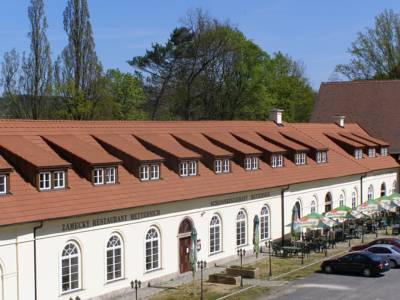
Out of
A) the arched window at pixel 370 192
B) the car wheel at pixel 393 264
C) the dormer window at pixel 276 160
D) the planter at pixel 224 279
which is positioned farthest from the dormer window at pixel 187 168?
the arched window at pixel 370 192

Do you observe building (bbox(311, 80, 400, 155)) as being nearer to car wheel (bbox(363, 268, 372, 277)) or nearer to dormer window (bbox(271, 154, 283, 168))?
dormer window (bbox(271, 154, 283, 168))

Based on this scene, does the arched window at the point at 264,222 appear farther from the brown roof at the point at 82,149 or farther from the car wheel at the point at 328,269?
the brown roof at the point at 82,149

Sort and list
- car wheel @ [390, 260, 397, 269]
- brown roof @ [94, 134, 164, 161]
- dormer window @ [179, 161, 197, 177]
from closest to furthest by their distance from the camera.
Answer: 1. brown roof @ [94, 134, 164, 161]
2. dormer window @ [179, 161, 197, 177]
3. car wheel @ [390, 260, 397, 269]

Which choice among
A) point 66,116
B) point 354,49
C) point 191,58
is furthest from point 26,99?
point 354,49

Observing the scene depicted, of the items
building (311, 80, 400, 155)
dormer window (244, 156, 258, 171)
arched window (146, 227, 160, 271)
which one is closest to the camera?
arched window (146, 227, 160, 271)

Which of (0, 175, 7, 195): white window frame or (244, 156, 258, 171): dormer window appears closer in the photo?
(0, 175, 7, 195): white window frame

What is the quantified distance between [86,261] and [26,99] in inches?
1344

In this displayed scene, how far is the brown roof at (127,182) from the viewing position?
2467 cm

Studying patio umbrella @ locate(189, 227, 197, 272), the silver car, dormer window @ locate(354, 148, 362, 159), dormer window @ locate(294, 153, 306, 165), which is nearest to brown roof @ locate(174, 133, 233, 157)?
patio umbrella @ locate(189, 227, 197, 272)

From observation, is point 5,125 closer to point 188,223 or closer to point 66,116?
point 188,223

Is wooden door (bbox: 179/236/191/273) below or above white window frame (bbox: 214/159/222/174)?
below

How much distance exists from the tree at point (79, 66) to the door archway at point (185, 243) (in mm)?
30196

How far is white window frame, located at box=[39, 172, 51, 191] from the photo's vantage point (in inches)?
1007

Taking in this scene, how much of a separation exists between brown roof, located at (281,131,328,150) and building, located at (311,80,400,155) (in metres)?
14.8
